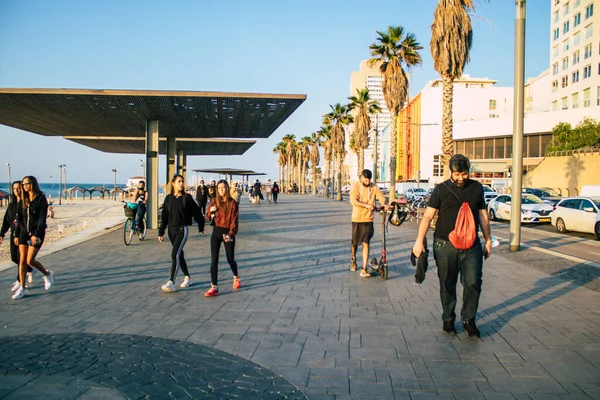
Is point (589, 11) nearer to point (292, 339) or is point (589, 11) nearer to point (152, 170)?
point (152, 170)

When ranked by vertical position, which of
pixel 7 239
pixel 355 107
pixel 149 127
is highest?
pixel 355 107

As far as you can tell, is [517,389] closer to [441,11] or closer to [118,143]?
[441,11]

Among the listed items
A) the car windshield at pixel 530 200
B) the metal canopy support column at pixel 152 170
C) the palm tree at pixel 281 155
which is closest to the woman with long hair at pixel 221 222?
the metal canopy support column at pixel 152 170

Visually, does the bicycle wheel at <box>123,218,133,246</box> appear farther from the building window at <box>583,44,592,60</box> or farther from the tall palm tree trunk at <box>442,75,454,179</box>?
the building window at <box>583,44,592,60</box>

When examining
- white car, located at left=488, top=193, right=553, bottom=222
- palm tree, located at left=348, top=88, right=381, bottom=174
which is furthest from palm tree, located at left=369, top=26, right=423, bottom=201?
palm tree, located at left=348, top=88, right=381, bottom=174

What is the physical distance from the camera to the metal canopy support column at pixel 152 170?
17.0 m

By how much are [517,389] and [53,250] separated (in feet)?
35.7

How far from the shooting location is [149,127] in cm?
1739

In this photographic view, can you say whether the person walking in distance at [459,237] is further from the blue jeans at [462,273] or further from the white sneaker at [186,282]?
the white sneaker at [186,282]

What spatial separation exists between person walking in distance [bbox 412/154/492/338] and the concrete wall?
41.8 m

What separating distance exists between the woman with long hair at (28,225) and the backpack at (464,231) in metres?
5.40

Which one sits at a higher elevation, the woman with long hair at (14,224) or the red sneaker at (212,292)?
the woman with long hair at (14,224)

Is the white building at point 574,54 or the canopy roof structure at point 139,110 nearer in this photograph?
the canopy roof structure at point 139,110

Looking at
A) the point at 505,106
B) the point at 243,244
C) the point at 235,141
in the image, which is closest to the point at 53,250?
the point at 243,244
